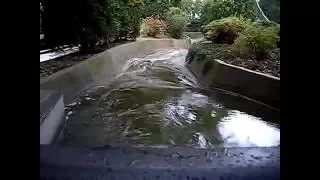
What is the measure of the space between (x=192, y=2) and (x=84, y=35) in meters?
12.5

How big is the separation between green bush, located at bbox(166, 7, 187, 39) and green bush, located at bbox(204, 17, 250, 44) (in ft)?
25.8

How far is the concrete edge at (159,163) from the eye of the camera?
238cm

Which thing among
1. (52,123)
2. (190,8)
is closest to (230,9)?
(190,8)

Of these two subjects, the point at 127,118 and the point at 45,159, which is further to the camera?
the point at 127,118

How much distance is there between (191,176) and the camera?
2.41 meters

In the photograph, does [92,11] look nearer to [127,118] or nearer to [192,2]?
[127,118]

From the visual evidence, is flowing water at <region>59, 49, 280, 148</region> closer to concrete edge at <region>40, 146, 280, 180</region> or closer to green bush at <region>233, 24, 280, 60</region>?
concrete edge at <region>40, 146, 280, 180</region>

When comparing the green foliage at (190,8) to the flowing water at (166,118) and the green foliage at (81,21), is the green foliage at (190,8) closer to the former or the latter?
the green foliage at (81,21)

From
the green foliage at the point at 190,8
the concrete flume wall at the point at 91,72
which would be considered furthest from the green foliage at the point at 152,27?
the concrete flume wall at the point at 91,72

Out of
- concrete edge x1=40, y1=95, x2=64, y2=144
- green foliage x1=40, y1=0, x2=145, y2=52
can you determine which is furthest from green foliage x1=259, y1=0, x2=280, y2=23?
concrete edge x1=40, y1=95, x2=64, y2=144

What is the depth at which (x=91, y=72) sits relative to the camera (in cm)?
863

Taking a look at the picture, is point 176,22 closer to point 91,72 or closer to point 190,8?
point 190,8

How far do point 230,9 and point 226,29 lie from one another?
7.63ft
